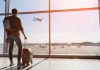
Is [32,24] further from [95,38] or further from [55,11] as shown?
[95,38]

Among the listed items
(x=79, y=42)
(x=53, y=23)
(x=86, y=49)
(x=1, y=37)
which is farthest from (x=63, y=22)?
(x=86, y=49)

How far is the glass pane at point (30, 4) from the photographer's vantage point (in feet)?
25.7

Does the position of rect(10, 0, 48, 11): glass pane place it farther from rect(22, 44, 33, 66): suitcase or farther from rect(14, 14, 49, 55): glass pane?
rect(22, 44, 33, 66): suitcase

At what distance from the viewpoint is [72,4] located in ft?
24.8

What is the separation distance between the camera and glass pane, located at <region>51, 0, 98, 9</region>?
23.9 ft

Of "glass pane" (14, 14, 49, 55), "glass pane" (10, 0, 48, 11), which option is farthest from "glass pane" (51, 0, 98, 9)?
"glass pane" (14, 14, 49, 55)

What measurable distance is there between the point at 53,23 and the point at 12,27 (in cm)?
312

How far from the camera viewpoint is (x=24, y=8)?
8.12 metres

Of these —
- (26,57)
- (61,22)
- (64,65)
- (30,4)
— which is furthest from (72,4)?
(26,57)

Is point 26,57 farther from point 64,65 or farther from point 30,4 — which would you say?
point 30,4

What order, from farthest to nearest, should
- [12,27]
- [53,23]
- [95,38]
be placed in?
[53,23] → [95,38] → [12,27]

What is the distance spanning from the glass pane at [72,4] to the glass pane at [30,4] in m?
0.33

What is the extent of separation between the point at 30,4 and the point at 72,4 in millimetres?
1512

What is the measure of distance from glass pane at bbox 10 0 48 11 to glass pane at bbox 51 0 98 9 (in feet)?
1.07
